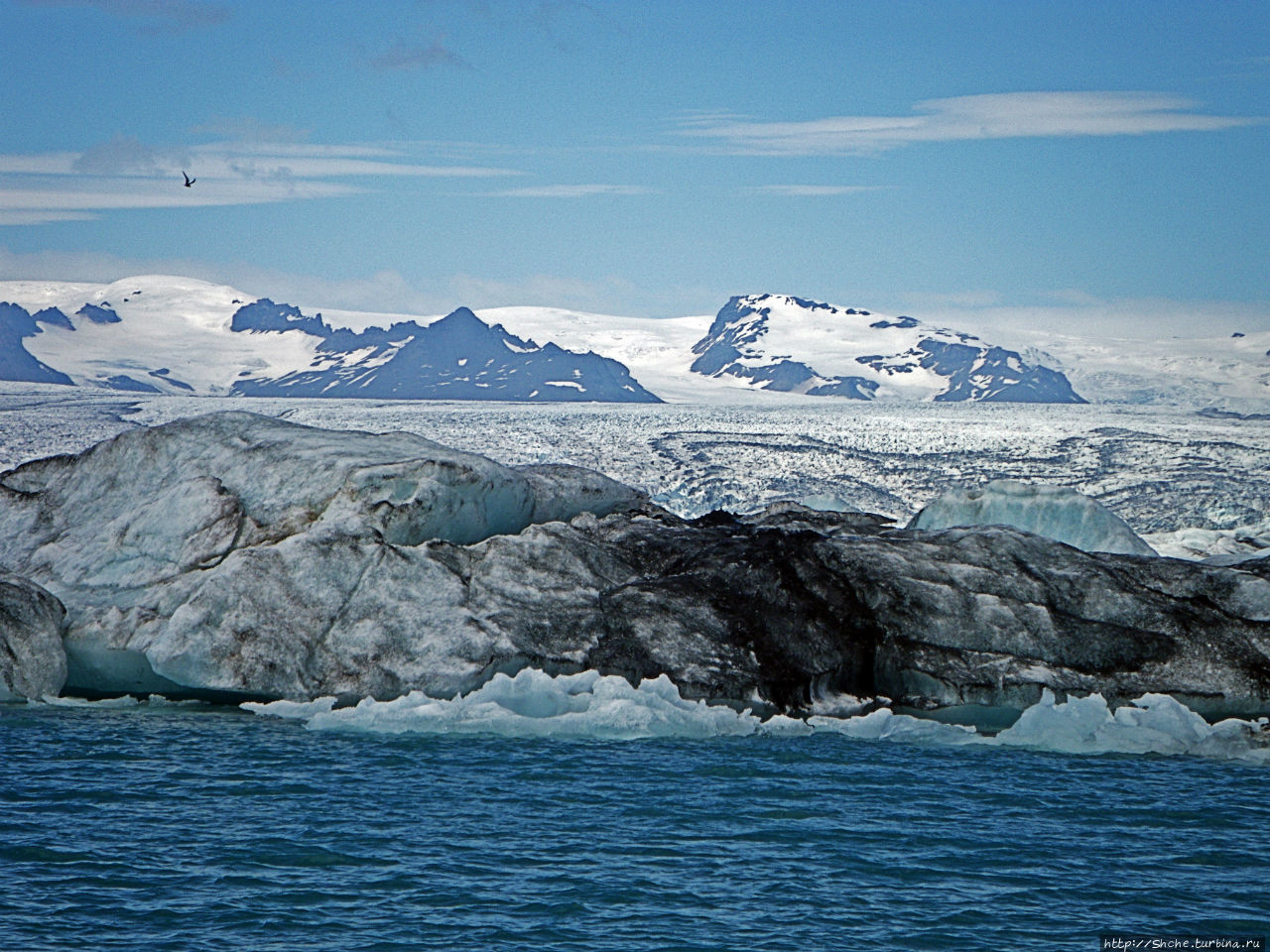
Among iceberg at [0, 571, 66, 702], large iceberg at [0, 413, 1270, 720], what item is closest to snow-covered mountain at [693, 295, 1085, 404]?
large iceberg at [0, 413, 1270, 720]

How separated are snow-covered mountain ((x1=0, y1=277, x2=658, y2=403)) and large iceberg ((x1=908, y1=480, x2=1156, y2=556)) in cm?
11784

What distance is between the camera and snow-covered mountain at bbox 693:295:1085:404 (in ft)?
555

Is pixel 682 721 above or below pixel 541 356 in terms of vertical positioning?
below

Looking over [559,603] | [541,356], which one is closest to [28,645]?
[559,603]

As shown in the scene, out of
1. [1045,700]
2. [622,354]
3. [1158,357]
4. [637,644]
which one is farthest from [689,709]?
[622,354]

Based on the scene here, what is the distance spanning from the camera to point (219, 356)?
538ft

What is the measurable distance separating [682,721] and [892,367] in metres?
160

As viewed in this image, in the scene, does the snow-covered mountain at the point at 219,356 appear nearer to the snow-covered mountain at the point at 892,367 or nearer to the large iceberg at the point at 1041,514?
the snow-covered mountain at the point at 892,367

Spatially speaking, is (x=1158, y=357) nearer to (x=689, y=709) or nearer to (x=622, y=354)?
(x=622, y=354)

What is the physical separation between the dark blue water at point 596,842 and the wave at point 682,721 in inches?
14.9

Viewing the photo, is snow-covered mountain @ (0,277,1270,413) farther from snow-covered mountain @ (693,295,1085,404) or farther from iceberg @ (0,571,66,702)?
iceberg @ (0,571,66,702)

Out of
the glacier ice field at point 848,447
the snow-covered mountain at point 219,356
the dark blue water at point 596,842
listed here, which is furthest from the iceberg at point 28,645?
the snow-covered mountain at point 219,356

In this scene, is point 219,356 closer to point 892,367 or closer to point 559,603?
point 892,367

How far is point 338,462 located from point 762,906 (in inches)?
393
